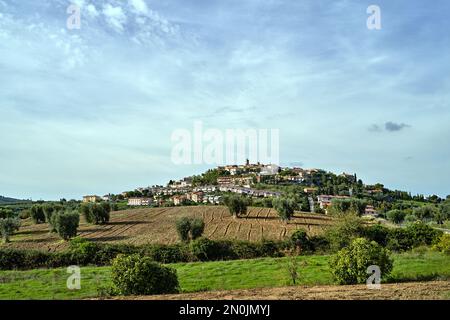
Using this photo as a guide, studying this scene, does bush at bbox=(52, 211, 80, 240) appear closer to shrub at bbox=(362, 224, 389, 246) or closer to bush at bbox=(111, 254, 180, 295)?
shrub at bbox=(362, 224, 389, 246)

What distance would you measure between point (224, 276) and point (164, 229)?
38250mm

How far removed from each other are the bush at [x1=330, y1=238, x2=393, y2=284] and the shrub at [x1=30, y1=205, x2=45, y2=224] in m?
68.5

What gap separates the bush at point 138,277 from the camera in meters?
15.9

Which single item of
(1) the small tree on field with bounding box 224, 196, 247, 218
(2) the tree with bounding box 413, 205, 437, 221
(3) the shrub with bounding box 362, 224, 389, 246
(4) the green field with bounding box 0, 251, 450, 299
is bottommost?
(4) the green field with bounding box 0, 251, 450, 299

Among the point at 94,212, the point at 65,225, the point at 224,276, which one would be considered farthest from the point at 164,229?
the point at 224,276

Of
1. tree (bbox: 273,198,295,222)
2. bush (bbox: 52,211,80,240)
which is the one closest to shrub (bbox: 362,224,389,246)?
tree (bbox: 273,198,295,222)

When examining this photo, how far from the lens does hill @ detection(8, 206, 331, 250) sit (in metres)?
52.8

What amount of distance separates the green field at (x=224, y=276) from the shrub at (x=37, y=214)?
46.4 metres

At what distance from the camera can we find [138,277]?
15.9m

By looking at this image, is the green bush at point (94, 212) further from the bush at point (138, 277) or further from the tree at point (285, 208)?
the bush at point (138, 277)

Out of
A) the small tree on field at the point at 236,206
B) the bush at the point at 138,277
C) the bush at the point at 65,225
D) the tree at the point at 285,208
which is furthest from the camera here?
the small tree on field at the point at 236,206

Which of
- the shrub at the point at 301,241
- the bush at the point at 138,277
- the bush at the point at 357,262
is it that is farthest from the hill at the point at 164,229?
the bush at the point at 138,277
